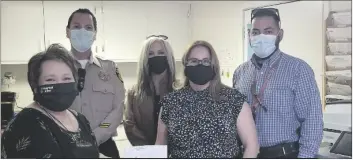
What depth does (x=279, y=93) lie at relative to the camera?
1567 mm

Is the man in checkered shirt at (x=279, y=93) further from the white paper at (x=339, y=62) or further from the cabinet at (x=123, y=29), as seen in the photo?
the cabinet at (x=123, y=29)

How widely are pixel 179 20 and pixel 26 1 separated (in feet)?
2.11

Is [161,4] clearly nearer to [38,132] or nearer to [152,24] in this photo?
[152,24]

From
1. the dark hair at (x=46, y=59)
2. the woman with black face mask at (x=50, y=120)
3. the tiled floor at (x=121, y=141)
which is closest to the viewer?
the woman with black face mask at (x=50, y=120)

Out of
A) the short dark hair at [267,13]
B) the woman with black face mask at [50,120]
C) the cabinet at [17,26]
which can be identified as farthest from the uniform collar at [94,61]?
the short dark hair at [267,13]

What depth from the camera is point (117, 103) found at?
1599mm

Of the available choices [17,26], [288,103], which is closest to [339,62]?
[288,103]

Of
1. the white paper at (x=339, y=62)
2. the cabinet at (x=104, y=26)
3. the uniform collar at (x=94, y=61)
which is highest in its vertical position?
the cabinet at (x=104, y=26)

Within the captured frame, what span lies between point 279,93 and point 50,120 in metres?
0.93

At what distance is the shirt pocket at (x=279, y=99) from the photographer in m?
1.56

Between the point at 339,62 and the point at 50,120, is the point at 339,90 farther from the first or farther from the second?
the point at 50,120

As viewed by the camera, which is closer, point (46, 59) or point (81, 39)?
point (46, 59)

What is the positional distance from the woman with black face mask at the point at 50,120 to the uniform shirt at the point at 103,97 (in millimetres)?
94

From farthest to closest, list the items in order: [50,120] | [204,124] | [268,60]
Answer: [268,60] < [204,124] < [50,120]
